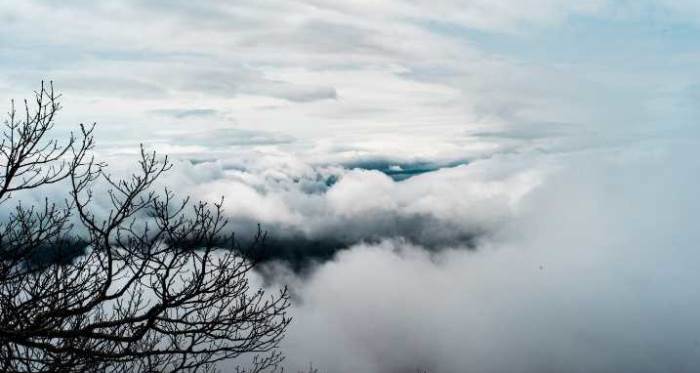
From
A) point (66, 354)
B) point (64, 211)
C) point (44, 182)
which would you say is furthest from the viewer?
point (64, 211)

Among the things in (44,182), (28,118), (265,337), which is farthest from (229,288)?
(28,118)

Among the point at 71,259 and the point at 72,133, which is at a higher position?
the point at 72,133

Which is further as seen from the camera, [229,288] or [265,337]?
[265,337]

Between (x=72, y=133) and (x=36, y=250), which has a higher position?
(x=72, y=133)

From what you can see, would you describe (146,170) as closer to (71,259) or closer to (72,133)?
(72,133)

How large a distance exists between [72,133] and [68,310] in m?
2.84

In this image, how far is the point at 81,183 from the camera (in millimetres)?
10703

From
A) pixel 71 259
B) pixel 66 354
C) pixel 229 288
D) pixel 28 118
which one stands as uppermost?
pixel 28 118

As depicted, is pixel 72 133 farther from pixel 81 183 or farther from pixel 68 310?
pixel 68 310

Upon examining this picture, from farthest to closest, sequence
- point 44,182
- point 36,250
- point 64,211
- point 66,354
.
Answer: point 64,211, point 36,250, point 44,182, point 66,354

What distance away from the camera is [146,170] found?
1052 centimetres

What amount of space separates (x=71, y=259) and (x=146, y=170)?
10.3 ft

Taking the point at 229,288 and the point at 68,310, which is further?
the point at 229,288

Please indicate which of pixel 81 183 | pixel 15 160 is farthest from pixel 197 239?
pixel 15 160
